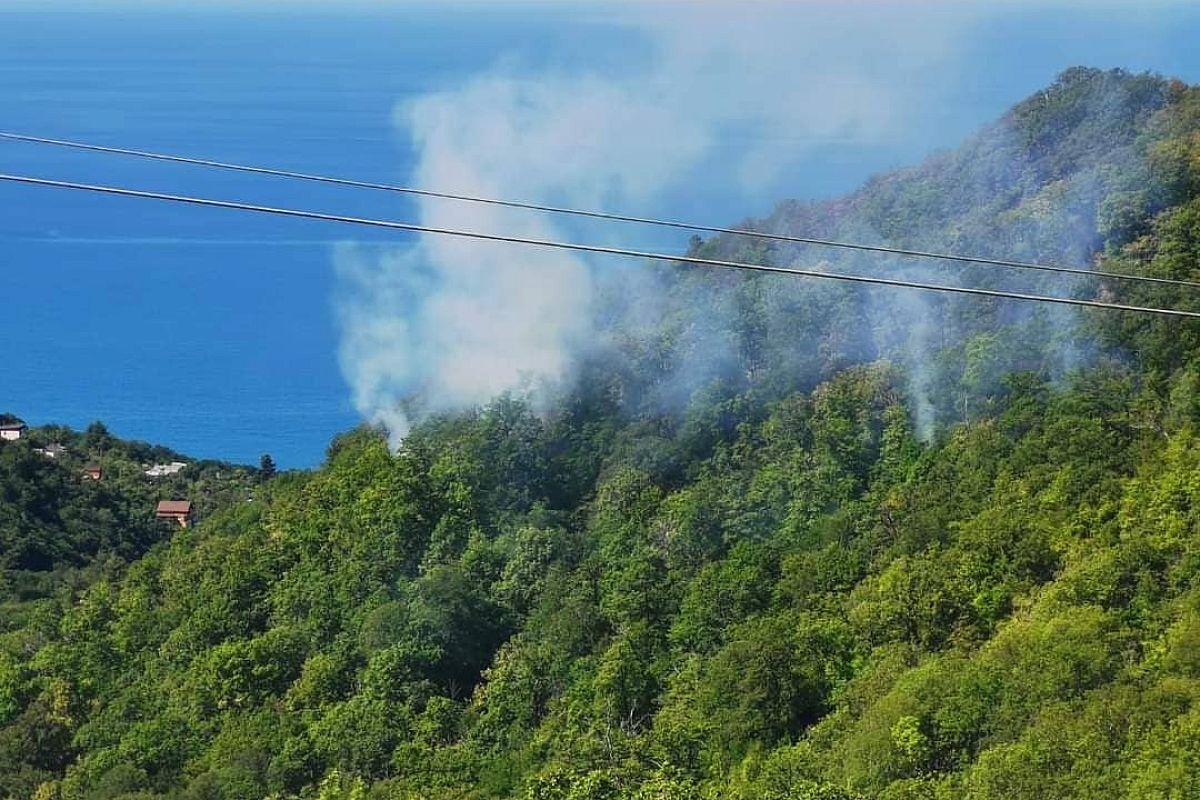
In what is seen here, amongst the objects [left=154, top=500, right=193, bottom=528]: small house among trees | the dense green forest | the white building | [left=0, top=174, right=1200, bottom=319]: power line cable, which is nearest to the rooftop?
[left=154, top=500, right=193, bottom=528]: small house among trees

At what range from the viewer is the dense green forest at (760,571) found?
12984 mm

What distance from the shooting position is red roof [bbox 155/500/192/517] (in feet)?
116

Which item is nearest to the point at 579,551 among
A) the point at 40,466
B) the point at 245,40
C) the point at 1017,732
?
the point at 1017,732

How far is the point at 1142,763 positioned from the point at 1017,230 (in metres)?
13.9

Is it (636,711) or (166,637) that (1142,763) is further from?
(166,637)

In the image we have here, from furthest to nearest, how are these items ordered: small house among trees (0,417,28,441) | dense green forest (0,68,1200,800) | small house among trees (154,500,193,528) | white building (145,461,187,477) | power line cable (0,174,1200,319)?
white building (145,461,187,477)
small house among trees (0,417,28,441)
small house among trees (154,500,193,528)
dense green forest (0,68,1200,800)
power line cable (0,174,1200,319)

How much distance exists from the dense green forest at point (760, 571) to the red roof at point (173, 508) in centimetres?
731

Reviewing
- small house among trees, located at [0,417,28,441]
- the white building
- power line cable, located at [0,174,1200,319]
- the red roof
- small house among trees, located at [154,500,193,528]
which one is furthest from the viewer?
the white building

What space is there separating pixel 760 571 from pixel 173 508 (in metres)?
21.0

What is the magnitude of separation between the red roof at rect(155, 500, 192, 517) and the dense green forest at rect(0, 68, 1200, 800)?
288 inches

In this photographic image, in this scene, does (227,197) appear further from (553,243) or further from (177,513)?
(553,243)

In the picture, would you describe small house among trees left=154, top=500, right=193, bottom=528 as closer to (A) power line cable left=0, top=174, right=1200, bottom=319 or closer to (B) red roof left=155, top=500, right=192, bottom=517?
(B) red roof left=155, top=500, right=192, bottom=517

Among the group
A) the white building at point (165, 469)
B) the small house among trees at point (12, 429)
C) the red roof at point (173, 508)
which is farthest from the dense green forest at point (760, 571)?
the small house among trees at point (12, 429)

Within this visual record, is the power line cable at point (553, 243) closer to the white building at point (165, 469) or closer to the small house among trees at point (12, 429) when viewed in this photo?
the small house among trees at point (12, 429)
